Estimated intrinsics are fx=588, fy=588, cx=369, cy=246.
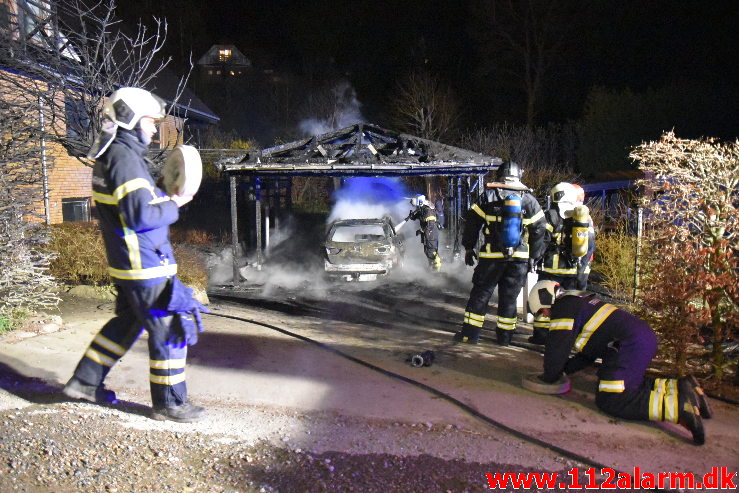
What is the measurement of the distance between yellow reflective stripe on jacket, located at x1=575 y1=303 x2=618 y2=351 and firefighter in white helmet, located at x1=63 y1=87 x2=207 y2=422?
3009mm

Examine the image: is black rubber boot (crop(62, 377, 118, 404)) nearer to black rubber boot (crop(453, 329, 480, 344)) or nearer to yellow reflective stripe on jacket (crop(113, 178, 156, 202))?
yellow reflective stripe on jacket (crop(113, 178, 156, 202))

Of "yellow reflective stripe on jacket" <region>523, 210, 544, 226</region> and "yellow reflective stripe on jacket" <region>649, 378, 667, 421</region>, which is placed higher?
"yellow reflective stripe on jacket" <region>523, 210, 544, 226</region>

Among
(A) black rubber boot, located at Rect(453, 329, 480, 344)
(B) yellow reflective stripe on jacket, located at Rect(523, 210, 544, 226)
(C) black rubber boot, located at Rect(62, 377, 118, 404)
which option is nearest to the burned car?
(A) black rubber boot, located at Rect(453, 329, 480, 344)

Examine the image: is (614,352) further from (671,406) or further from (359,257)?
(359,257)

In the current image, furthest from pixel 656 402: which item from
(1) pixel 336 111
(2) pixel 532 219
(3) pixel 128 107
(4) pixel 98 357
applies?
(1) pixel 336 111

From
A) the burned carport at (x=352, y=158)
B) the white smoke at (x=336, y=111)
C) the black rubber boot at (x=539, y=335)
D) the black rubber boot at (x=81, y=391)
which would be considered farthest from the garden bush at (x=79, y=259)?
the white smoke at (x=336, y=111)

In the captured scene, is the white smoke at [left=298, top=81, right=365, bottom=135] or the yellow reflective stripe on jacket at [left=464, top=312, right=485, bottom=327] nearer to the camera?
the yellow reflective stripe on jacket at [left=464, top=312, right=485, bottom=327]

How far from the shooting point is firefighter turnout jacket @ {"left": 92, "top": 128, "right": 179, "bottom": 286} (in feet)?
11.9

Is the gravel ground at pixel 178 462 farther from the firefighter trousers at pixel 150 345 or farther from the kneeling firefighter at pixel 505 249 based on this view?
the kneeling firefighter at pixel 505 249

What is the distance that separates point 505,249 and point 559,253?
0.75 meters

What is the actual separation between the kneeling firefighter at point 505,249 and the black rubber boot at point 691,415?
2718mm

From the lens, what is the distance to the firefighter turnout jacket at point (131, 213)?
11.9 ft

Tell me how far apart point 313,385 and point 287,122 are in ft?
133

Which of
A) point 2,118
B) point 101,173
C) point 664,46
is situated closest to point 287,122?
point 664,46
